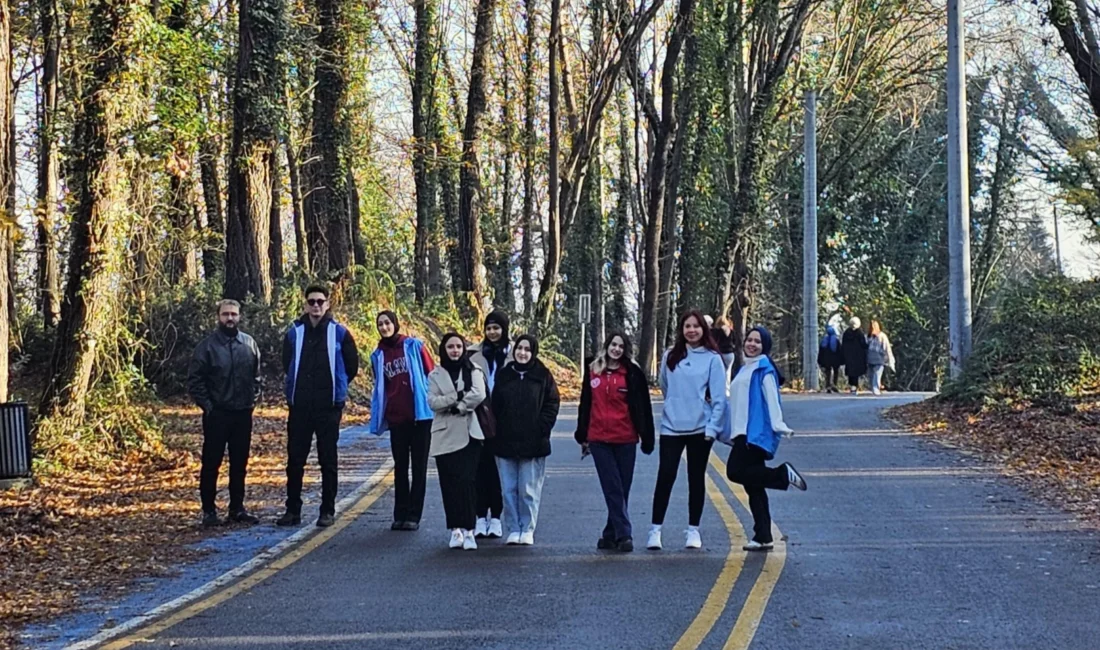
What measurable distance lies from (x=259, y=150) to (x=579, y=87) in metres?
20.9

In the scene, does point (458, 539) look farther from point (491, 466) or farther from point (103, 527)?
point (103, 527)

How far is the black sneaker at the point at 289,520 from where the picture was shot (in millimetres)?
11477

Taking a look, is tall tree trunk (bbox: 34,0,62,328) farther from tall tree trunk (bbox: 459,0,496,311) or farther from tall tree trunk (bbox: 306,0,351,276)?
tall tree trunk (bbox: 459,0,496,311)

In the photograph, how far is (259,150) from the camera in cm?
2177

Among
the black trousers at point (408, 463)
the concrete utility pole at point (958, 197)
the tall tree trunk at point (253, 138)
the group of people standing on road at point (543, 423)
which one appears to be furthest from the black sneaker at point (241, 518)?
the concrete utility pole at point (958, 197)

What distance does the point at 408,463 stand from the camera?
1102cm

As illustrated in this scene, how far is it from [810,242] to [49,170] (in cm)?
1938

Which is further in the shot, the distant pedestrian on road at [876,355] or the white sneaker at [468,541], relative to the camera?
the distant pedestrian on road at [876,355]

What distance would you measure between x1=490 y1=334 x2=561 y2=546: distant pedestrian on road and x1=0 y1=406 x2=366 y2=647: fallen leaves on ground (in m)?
2.59

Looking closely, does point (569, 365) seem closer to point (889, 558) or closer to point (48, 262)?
point (48, 262)

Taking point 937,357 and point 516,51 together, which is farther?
point 937,357

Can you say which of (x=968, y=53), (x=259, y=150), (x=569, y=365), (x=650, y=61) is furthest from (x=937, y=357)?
(x=259, y=150)

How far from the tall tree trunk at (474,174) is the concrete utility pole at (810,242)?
8.96 meters

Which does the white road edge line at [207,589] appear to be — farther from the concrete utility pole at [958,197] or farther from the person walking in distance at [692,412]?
the concrete utility pole at [958,197]
